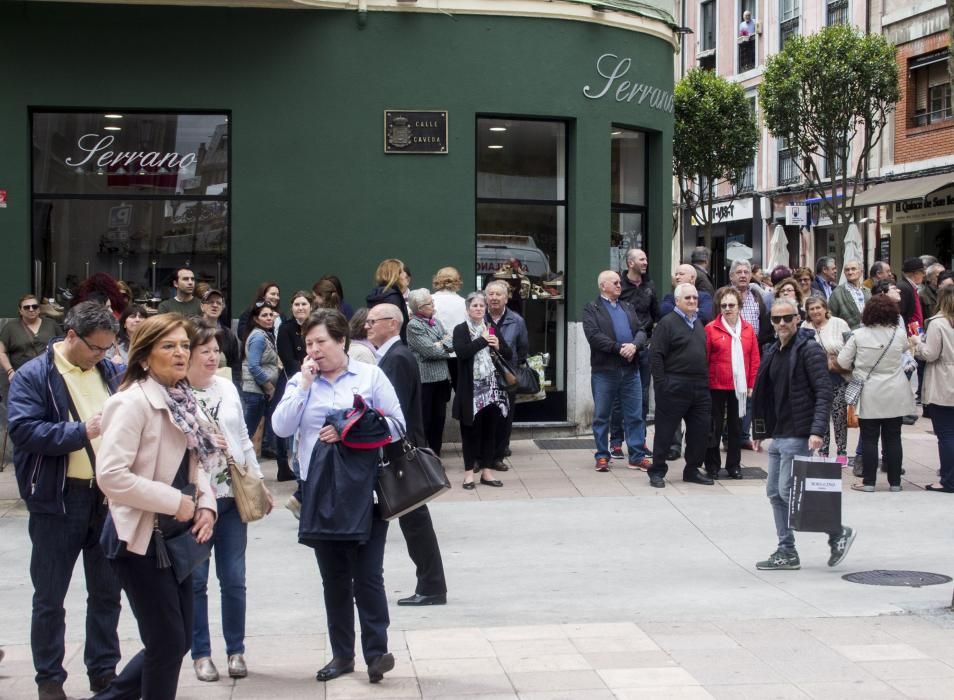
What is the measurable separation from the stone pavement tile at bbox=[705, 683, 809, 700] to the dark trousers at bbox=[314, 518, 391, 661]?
1.55m

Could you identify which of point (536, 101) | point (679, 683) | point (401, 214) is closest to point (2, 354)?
point (401, 214)

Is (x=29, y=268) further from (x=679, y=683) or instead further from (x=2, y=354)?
(x=679, y=683)

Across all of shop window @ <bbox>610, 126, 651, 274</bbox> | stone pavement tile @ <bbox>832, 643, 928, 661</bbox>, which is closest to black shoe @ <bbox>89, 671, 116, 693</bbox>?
stone pavement tile @ <bbox>832, 643, 928, 661</bbox>

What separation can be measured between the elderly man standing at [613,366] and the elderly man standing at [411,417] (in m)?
4.74

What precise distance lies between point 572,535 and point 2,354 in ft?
19.8

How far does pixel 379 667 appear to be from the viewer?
240 inches

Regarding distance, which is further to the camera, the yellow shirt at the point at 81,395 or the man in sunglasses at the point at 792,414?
the man in sunglasses at the point at 792,414

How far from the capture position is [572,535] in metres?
9.98

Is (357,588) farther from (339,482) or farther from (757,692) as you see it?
(757,692)

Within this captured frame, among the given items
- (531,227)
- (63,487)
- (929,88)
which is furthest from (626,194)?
(929,88)

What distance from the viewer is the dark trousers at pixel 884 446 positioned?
1152 centimetres

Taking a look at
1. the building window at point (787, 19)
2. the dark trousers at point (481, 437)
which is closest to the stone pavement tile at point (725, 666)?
the dark trousers at point (481, 437)

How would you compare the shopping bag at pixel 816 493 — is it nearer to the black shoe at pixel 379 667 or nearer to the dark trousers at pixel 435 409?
the black shoe at pixel 379 667

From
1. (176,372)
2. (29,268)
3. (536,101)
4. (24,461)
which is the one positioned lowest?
(24,461)
